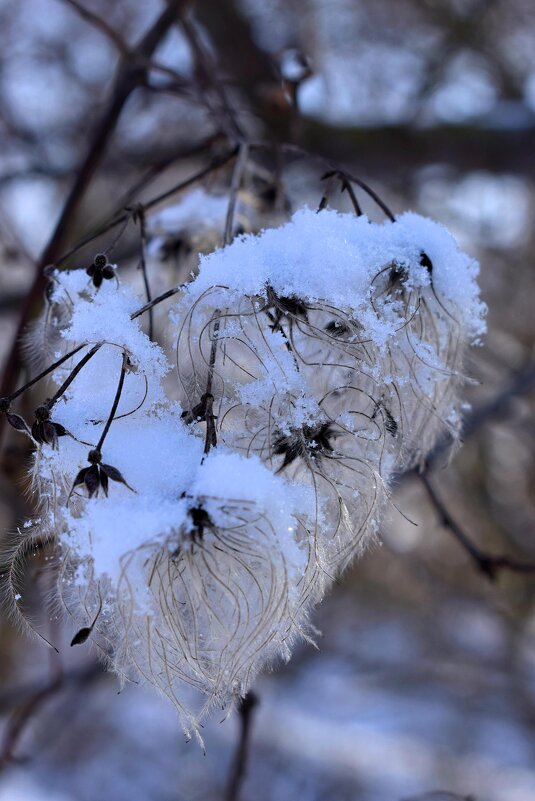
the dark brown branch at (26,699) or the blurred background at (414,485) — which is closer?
the dark brown branch at (26,699)

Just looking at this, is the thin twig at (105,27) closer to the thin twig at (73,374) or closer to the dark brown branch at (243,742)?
the thin twig at (73,374)

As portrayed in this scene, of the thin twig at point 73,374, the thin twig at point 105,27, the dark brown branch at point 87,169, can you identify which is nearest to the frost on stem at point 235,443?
the thin twig at point 73,374

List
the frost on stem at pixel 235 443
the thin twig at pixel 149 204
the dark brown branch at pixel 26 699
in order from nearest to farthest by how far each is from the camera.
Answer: the frost on stem at pixel 235 443 → the thin twig at pixel 149 204 → the dark brown branch at pixel 26 699

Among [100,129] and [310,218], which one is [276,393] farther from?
[100,129]

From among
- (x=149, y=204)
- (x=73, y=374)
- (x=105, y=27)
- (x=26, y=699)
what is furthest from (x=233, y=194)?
(x=26, y=699)

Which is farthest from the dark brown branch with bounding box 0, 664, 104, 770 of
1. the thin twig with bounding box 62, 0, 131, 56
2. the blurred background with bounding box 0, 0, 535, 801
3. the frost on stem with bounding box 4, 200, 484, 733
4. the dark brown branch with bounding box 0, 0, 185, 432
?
the thin twig with bounding box 62, 0, 131, 56

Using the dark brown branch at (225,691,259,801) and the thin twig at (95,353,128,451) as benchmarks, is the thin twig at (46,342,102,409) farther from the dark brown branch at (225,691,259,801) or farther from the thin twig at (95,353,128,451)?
the dark brown branch at (225,691,259,801)

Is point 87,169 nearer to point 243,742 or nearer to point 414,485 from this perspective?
point 243,742
